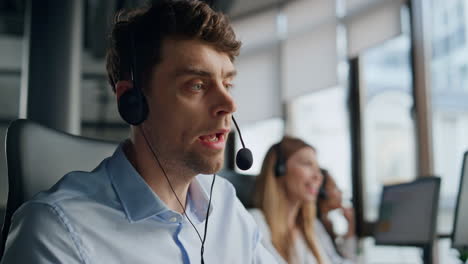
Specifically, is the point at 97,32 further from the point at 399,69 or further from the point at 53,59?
the point at 399,69

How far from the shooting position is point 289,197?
2.71m

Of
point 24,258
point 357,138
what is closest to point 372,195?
point 357,138

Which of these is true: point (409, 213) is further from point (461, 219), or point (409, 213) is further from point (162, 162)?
point (162, 162)

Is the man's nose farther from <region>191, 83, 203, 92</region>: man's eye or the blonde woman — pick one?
the blonde woman

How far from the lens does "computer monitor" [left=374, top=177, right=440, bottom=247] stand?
2.17 metres

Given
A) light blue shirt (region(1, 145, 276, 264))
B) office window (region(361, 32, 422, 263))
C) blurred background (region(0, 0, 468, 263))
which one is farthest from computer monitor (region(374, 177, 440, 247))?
light blue shirt (region(1, 145, 276, 264))

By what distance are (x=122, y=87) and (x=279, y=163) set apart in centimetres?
162

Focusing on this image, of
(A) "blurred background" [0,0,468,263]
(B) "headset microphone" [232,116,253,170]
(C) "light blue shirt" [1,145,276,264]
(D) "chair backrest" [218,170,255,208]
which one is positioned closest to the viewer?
(C) "light blue shirt" [1,145,276,264]

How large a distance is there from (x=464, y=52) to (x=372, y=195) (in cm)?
128

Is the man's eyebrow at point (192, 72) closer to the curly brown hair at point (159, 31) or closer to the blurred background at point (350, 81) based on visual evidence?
the curly brown hair at point (159, 31)

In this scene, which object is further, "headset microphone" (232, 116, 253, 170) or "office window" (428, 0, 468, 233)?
"office window" (428, 0, 468, 233)

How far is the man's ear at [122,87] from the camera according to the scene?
3.63ft

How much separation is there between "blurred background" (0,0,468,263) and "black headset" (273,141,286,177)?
0.28 meters

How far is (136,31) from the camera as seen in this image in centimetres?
111
